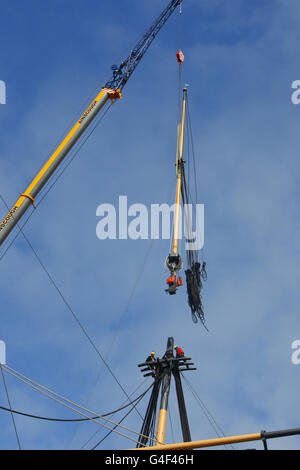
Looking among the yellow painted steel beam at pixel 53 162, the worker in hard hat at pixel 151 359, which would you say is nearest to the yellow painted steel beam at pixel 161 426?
the worker in hard hat at pixel 151 359

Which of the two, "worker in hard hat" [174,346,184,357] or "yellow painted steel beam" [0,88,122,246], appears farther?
"worker in hard hat" [174,346,184,357]

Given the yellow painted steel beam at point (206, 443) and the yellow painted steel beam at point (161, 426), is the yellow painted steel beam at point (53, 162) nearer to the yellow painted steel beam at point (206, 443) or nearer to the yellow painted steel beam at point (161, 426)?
the yellow painted steel beam at point (161, 426)

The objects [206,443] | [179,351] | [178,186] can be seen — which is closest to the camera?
[206,443]

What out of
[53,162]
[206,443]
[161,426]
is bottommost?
[206,443]

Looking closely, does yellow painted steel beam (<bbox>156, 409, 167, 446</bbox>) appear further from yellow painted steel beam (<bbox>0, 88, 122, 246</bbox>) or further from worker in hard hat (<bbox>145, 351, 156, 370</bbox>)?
yellow painted steel beam (<bbox>0, 88, 122, 246</bbox>)

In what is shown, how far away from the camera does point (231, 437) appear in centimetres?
2583

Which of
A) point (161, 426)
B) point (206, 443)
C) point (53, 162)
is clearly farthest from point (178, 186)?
point (206, 443)

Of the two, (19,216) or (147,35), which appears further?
(147,35)

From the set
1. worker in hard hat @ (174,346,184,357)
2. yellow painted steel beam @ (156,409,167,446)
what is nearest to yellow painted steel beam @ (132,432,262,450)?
yellow painted steel beam @ (156,409,167,446)

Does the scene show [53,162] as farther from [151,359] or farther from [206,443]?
[206,443]
